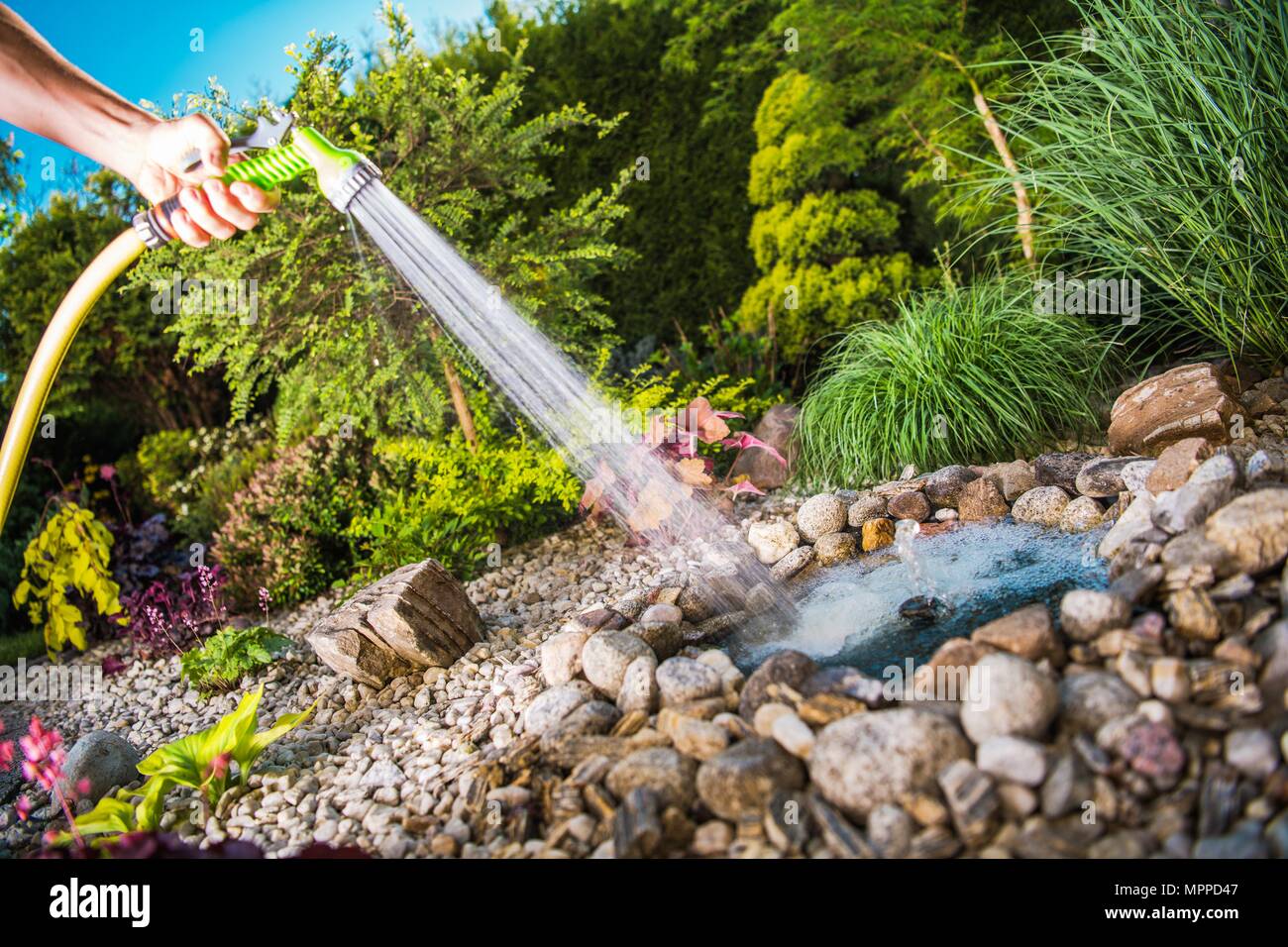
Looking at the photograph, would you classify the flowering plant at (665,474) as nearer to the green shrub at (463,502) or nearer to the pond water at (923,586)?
the green shrub at (463,502)

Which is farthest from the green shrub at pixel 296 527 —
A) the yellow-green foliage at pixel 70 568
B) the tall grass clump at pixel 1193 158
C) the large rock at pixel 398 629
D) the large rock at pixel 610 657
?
the tall grass clump at pixel 1193 158

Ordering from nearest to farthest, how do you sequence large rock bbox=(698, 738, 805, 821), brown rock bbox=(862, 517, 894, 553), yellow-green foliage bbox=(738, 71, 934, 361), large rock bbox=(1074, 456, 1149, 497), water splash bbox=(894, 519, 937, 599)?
large rock bbox=(698, 738, 805, 821) < water splash bbox=(894, 519, 937, 599) < large rock bbox=(1074, 456, 1149, 497) < brown rock bbox=(862, 517, 894, 553) < yellow-green foliage bbox=(738, 71, 934, 361)

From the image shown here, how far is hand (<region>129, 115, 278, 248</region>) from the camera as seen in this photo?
7.08 ft

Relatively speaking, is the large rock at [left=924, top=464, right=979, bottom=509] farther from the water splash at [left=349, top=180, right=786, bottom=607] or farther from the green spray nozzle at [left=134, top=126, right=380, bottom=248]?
the green spray nozzle at [left=134, top=126, right=380, bottom=248]

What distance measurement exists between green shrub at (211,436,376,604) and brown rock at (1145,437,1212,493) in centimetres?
387

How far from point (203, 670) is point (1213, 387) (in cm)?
435

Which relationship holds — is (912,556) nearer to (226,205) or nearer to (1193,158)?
(1193,158)

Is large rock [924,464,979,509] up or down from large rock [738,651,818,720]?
up

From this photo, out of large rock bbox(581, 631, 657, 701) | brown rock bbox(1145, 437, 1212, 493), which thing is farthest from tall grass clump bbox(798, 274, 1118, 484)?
large rock bbox(581, 631, 657, 701)

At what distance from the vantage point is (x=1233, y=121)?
3732 mm

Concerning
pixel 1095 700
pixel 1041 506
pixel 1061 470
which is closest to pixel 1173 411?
pixel 1061 470

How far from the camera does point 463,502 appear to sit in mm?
4402
